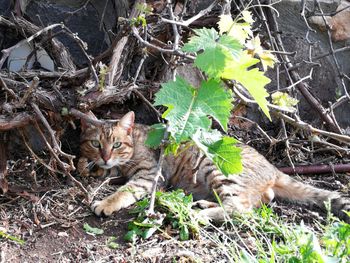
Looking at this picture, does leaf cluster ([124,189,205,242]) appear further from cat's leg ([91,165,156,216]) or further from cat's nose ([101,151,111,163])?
cat's nose ([101,151,111,163])

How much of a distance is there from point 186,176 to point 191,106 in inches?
75.5

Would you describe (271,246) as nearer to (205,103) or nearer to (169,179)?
(205,103)

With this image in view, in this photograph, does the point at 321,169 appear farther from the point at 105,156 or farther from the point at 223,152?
the point at 223,152

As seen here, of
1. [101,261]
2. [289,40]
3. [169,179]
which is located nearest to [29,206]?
[101,261]

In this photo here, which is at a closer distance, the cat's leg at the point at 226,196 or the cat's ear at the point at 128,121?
the cat's leg at the point at 226,196

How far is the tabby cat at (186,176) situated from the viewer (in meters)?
4.45

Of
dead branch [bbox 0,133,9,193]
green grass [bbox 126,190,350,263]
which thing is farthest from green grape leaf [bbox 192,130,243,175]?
dead branch [bbox 0,133,9,193]

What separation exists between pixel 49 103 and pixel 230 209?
150 cm

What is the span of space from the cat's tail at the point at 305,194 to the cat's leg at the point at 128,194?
3.35 ft

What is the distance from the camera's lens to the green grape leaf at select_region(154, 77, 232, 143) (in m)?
3.09

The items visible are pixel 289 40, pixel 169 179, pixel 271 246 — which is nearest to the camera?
pixel 271 246

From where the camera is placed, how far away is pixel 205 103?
320cm

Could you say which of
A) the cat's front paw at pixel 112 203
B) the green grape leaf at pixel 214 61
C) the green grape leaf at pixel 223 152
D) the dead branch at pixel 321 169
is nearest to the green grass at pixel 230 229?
the cat's front paw at pixel 112 203

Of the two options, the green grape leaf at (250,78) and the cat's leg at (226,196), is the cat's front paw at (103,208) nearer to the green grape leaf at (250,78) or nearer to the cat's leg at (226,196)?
the cat's leg at (226,196)
